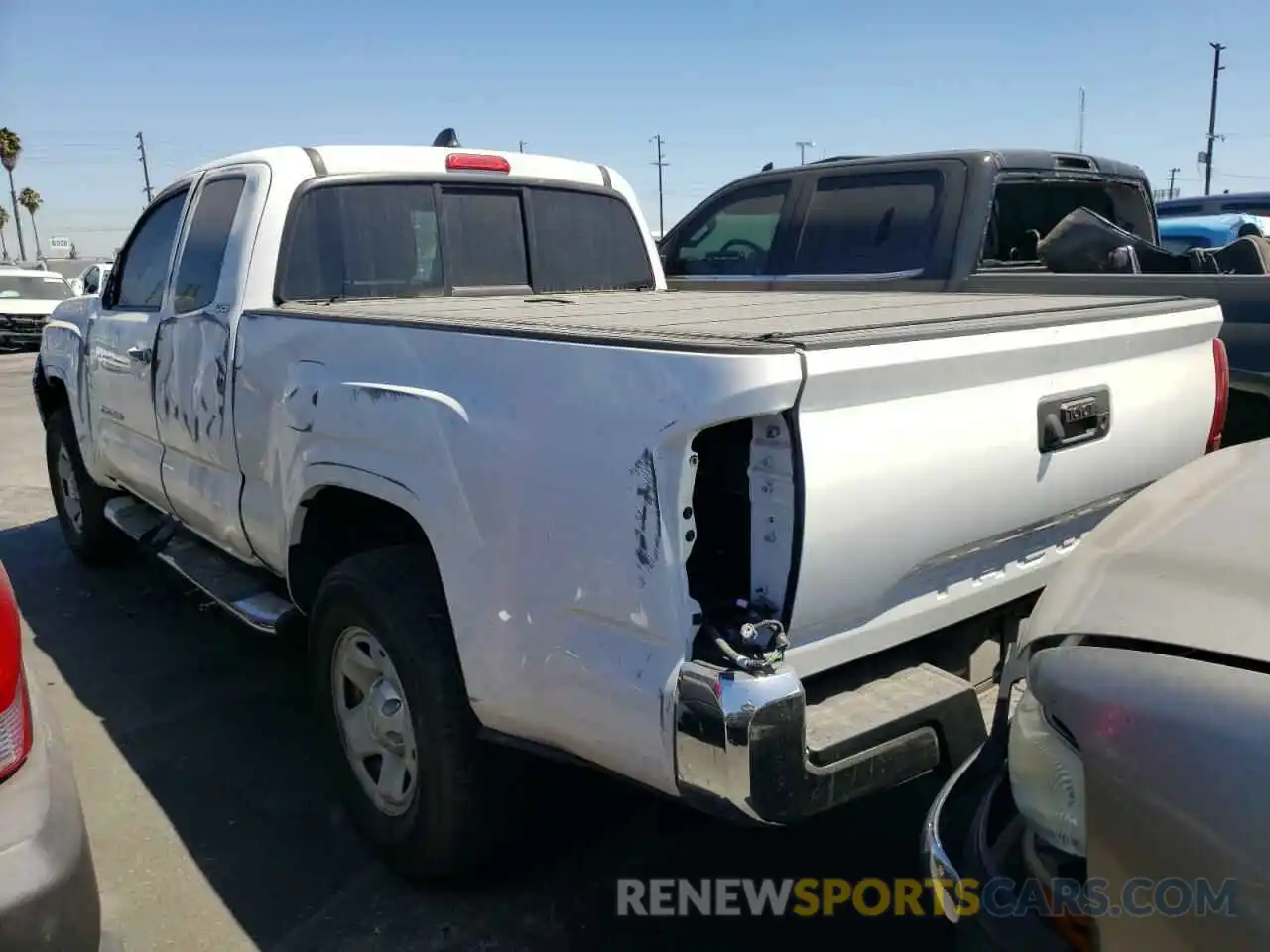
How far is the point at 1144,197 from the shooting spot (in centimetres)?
689

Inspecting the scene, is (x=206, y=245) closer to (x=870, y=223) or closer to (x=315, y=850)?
(x=315, y=850)

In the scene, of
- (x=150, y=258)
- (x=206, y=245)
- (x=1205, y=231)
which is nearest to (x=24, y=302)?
(x=150, y=258)

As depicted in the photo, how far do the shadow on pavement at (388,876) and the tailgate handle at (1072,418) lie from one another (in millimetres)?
1331

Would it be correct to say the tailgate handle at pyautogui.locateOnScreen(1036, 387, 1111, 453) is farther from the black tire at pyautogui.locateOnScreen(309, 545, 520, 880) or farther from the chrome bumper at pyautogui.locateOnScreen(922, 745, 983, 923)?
the black tire at pyautogui.locateOnScreen(309, 545, 520, 880)

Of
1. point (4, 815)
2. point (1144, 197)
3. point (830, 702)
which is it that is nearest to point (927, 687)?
point (830, 702)

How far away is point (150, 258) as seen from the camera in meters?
5.06

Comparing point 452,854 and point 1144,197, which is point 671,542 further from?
point 1144,197

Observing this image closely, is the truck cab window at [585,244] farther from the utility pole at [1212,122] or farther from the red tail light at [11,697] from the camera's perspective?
the utility pole at [1212,122]

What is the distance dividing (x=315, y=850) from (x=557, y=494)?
1716mm

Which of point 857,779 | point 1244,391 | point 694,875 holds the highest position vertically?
point 1244,391

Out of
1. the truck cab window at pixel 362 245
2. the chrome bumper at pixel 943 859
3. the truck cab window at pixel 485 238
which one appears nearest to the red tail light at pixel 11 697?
the chrome bumper at pixel 943 859

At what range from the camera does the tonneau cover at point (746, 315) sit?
2.28 m

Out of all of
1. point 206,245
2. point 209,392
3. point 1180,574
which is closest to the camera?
point 1180,574

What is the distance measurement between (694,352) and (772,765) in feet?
2.63
